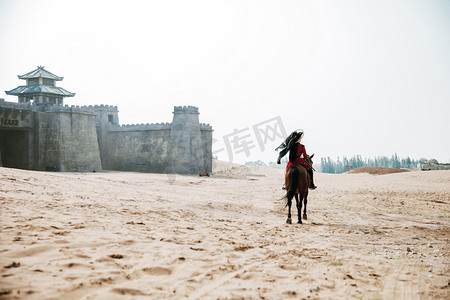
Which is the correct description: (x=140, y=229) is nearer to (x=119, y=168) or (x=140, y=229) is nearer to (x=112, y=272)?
(x=112, y=272)

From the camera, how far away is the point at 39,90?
3316 centimetres

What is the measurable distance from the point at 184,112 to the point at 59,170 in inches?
416

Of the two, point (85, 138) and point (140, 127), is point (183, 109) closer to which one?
point (140, 127)

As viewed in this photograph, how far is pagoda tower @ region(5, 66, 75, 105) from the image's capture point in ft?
110

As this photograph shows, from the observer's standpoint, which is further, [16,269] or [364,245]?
[364,245]

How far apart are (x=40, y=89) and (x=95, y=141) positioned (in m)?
13.3

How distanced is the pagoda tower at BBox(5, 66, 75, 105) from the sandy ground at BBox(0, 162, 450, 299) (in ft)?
94.5

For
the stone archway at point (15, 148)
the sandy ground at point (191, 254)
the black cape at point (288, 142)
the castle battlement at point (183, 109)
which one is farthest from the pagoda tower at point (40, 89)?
the black cape at point (288, 142)

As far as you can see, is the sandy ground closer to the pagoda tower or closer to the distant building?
the distant building

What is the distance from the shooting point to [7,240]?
4004 millimetres

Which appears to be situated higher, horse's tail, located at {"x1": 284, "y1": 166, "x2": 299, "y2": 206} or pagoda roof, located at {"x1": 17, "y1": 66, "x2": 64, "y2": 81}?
pagoda roof, located at {"x1": 17, "y1": 66, "x2": 64, "y2": 81}

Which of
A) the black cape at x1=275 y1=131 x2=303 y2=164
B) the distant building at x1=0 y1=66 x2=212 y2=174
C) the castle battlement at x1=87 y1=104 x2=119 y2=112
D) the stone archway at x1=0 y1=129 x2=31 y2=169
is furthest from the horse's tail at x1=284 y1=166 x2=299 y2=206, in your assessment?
the castle battlement at x1=87 y1=104 x2=119 y2=112

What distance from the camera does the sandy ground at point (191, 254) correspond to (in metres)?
3.24

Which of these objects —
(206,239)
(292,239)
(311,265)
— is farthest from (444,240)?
(206,239)
